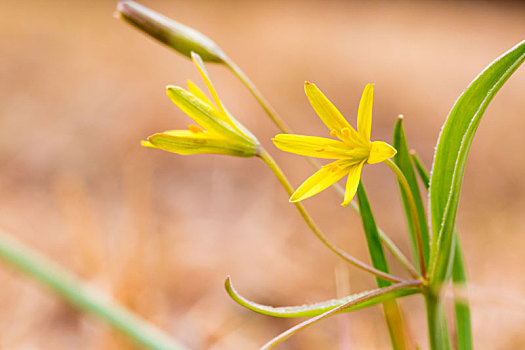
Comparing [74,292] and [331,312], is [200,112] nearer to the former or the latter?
[331,312]

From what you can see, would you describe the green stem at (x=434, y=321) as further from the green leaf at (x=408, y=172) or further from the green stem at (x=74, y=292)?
the green stem at (x=74, y=292)

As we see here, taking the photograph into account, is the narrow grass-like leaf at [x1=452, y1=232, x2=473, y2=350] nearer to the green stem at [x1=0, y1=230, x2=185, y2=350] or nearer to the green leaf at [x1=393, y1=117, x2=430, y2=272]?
the green leaf at [x1=393, y1=117, x2=430, y2=272]

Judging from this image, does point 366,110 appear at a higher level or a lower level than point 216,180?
higher

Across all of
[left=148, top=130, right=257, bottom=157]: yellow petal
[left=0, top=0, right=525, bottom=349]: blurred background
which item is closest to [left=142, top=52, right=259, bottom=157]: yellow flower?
[left=148, top=130, right=257, bottom=157]: yellow petal

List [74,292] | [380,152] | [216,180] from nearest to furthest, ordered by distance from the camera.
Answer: [380,152] → [74,292] → [216,180]

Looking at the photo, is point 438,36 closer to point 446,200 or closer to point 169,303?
point 169,303

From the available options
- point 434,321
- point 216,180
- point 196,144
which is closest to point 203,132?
point 196,144

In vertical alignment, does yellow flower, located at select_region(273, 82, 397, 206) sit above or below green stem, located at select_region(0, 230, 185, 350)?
above

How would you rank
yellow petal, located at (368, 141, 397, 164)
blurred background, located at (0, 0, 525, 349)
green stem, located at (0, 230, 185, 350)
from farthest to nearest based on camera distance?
blurred background, located at (0, 0, 525, 349) < green stem, located at (0, 230, 185, 350) < yellow petal, located at (368, 141, 397, 164)
